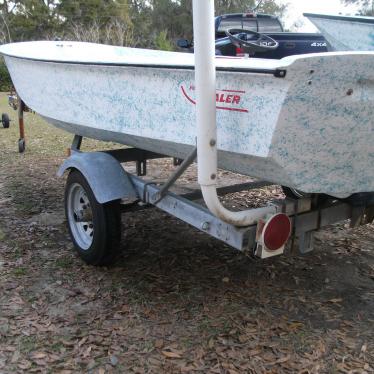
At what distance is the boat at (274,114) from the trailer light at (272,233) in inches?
8.1

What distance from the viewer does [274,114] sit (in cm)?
224

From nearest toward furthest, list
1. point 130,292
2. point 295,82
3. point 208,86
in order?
1. point 295,82
2. point 208,86
3. point 130,292

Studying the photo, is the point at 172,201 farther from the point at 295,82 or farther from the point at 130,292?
the point at 295,82

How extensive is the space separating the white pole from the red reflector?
279 mm

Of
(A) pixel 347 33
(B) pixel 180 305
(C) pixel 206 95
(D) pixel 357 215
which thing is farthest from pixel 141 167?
(C) pixel 206 95

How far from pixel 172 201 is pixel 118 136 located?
737 millimetres

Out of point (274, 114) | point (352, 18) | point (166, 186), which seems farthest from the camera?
point (352, 18)

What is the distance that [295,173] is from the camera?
2.43 meters

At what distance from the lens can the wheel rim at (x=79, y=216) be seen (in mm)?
3770

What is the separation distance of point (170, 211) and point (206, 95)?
1.03 meters

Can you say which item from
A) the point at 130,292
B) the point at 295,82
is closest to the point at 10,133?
the point at 130,292

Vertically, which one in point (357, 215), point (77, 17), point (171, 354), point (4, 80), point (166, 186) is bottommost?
point (171, 354)

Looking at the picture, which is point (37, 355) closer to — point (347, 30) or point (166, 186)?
point (166, 186)

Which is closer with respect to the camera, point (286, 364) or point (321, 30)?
point (286, 364)
